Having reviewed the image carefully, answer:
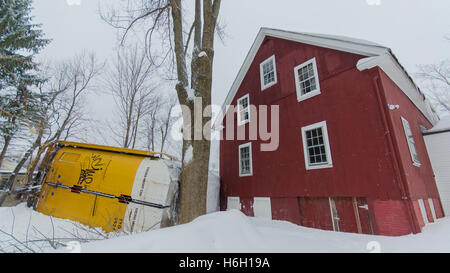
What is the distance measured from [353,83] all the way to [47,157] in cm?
1151

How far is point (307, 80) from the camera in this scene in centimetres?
879

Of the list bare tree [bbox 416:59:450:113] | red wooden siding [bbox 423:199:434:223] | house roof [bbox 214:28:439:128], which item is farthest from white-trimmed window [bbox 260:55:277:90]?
bare tree [bbox 416:59:450:113]

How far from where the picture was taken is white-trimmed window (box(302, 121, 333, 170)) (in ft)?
24.3

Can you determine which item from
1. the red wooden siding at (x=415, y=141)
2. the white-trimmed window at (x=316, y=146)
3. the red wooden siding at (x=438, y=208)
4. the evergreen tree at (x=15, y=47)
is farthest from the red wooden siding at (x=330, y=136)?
the evergreen tree at (x=15, y=47)

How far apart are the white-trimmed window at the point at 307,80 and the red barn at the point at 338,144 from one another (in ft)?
0.15

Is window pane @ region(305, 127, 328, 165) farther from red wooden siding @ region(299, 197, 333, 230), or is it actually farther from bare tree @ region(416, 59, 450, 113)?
bare tree @ region(416, 59, 450, 113)

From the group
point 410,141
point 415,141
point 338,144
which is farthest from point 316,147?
point 415,141

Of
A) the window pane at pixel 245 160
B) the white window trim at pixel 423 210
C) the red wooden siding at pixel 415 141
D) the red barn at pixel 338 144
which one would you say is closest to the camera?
the red barn at pixel 338 144

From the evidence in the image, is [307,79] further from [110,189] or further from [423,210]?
[110,189]

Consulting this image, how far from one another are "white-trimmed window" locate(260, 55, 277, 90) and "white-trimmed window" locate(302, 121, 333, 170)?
3.60m

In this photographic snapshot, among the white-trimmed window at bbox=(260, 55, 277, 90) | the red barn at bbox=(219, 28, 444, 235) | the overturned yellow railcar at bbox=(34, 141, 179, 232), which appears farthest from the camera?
the white-trimmed window at bbox=(260, 55, 277, 90)

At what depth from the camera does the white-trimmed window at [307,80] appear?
8.31 m

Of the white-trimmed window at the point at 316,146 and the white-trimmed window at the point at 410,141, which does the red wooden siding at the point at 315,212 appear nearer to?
the white-trimmed window at the point at 316,146
